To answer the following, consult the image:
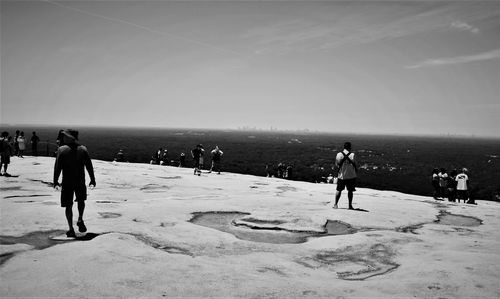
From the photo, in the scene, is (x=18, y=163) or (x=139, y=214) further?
(x=18, y=163)

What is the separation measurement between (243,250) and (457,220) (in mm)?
7328

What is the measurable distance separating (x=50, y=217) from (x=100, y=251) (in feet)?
10.7

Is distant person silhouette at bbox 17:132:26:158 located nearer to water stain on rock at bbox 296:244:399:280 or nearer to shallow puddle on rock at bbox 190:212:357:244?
shallow puddle on rock at bbox 190:212:357:244

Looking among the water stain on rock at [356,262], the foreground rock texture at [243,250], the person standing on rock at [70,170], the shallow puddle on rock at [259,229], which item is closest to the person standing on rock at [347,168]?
the foreground rock texture at [243,250]

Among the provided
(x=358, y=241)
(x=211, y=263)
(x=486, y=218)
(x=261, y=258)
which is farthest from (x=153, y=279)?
(x=486, y=218)

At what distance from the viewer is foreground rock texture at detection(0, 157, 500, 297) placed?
4.42 metres

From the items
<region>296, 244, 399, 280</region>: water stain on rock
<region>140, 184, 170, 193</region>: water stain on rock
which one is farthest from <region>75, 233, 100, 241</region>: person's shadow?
<region>140, 184, 170, 193</region>: water stain on rock

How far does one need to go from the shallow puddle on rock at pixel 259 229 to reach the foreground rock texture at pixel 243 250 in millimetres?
24

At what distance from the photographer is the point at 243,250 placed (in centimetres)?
634

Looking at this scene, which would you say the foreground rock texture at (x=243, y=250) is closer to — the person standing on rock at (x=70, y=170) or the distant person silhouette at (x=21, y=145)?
the person standing on rock at (x=70, y=170)

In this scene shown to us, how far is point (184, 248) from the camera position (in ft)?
20.7

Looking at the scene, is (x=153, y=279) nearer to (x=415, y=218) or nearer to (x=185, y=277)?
(x=185, y=277)

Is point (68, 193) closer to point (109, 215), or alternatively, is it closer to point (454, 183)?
point (109, 215)

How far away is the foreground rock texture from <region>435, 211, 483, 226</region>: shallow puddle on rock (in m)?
0.04
